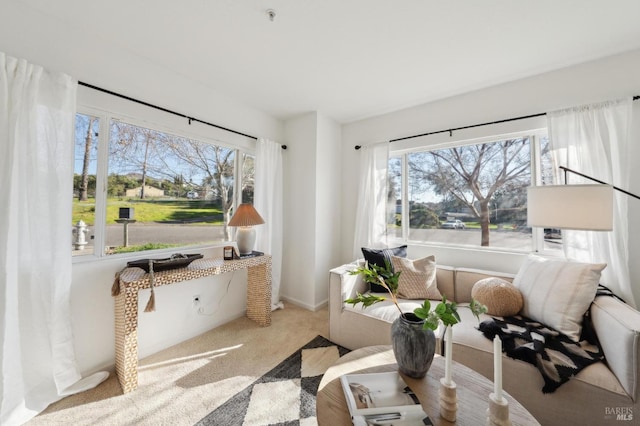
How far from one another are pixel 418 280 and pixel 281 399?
1.43 meters

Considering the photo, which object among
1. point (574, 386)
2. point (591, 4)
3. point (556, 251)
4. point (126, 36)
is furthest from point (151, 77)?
point (556, 251)

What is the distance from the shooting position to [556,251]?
2.13m

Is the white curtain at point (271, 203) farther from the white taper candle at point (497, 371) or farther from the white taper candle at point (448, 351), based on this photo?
the white taper candle at point (497, 371)

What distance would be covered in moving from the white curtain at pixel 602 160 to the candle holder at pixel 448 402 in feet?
6.17

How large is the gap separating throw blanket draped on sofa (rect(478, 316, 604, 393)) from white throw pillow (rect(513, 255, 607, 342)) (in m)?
0.07

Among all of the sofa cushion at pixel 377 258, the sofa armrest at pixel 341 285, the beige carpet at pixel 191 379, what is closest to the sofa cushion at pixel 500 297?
the sofa cushion at pixel 377 258

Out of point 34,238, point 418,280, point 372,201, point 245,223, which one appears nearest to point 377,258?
point 418,280

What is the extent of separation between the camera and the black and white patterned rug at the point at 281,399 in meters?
1.40

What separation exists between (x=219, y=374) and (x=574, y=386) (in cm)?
216

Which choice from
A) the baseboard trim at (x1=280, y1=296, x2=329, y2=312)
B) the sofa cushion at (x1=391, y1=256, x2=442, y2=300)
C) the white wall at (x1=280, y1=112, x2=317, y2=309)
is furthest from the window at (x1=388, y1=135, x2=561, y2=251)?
the baseboard trim at (x1=280, y1=296, x2=329, y2=312)

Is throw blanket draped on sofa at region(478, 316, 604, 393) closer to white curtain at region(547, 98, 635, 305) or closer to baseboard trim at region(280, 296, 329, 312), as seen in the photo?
white curtain at region(547, 98, 635, 305)

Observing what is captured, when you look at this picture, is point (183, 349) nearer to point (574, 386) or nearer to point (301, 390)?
point (301, 390)

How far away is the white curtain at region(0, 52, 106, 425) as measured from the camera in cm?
136

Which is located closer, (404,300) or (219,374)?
(219,374)
